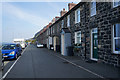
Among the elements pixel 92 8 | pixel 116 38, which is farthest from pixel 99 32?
pixel 92 8

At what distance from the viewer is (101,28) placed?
785cm

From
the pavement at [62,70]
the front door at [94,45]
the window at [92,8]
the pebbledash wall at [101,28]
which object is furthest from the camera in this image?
the window at [92,8]

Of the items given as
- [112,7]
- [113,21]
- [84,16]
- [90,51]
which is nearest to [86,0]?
[84,16]

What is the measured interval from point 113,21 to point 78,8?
5977 mm

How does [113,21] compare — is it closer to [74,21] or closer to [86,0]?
[86,0]

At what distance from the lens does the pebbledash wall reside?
264 inches

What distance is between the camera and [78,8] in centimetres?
1180

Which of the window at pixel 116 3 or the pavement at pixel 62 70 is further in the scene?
the window at pixel 116 3

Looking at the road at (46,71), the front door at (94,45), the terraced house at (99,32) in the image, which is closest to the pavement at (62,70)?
the road at (46,71)

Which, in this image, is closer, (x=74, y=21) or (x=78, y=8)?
(x=78, y=8)

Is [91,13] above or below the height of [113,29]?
above

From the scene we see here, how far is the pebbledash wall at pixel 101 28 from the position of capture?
22.0 ft

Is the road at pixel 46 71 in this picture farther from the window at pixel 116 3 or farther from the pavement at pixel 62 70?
the window at pixel 116 3

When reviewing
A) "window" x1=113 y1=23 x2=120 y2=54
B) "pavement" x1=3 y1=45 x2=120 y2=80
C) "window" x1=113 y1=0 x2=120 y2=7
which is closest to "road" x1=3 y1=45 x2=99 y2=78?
"pavement" x1=3 y1=45 x2=120 y2=80
